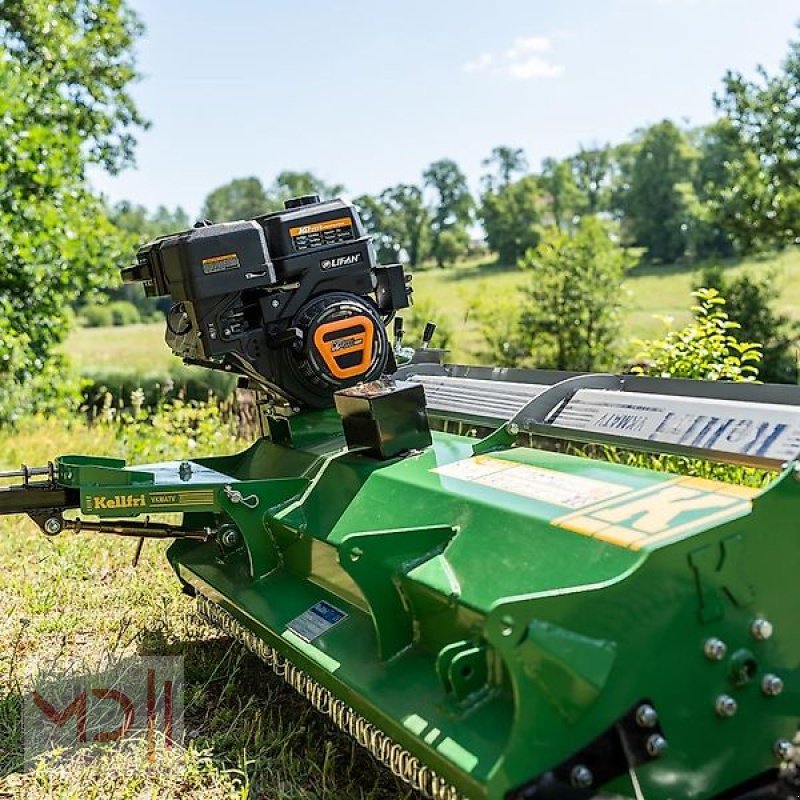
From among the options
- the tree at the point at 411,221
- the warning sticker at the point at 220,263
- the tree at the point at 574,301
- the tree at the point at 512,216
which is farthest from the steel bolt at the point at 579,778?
the tree at the point at 512,216

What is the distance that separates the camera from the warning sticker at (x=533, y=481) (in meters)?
2.71

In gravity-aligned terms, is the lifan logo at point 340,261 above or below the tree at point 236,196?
below

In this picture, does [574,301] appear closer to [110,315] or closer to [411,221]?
[411,221]

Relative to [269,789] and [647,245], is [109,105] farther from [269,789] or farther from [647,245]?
[647,245]

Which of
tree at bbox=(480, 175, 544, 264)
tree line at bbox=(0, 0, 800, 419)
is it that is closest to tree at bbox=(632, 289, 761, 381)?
tree line at bbox=(0, 0, 800, 419)

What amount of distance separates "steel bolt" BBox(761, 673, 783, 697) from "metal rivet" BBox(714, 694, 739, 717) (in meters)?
0.11

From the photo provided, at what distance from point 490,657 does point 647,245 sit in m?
45.4

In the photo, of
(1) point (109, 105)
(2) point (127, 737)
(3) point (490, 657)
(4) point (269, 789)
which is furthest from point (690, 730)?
(1) point (109, 105)

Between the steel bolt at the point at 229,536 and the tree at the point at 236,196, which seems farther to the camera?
the tree at the point at 236,196

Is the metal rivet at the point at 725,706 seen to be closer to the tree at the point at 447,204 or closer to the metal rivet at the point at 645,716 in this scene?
the metal rivet at the point at 645,716

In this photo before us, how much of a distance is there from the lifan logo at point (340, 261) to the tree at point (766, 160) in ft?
47.1

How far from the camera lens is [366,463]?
3303mm

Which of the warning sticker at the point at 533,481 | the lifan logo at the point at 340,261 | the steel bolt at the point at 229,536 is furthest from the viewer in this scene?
the lifan logo at the point at 340,261

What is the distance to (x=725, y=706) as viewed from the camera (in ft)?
7.36
